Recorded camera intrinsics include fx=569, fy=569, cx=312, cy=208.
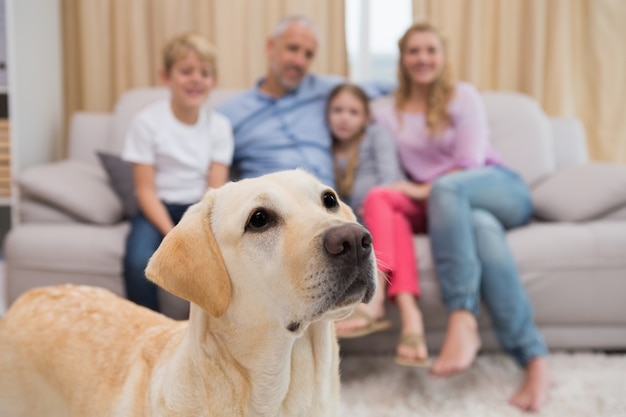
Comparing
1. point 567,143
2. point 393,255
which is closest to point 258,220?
point 393,255

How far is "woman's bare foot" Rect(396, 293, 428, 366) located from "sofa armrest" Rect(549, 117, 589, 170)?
1.51 meters

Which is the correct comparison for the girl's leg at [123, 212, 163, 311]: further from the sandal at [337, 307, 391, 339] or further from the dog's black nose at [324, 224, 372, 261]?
the dog's black nose at [324, 224, 372, 261]

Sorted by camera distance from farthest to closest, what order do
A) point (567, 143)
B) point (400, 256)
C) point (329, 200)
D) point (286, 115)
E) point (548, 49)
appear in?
point (548, 49)
point (567, 143)
point (286, 115)
point (400, 256)
point (329, 200)

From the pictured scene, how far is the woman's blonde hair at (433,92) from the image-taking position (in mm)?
2619

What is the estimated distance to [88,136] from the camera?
10.6 ft

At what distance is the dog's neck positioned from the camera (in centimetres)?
99

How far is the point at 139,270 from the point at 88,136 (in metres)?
1.35

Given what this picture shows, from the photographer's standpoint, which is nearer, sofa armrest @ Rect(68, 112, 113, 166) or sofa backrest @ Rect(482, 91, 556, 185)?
sofa backrest @ Rect(482, 91, 556, 185)

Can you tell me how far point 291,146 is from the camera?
2693 mm

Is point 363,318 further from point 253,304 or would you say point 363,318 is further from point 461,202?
point 253,304

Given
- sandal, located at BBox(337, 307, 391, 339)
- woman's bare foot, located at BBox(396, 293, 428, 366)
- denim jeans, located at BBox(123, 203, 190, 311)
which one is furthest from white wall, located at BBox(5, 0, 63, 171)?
woman's bare foot, located at BBox(396, 293, 428, 366)

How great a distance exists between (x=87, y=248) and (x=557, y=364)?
1.95 metres

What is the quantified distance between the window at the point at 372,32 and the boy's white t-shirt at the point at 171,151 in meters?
1.78

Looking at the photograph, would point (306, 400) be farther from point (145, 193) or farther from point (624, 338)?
point (624, 338)
